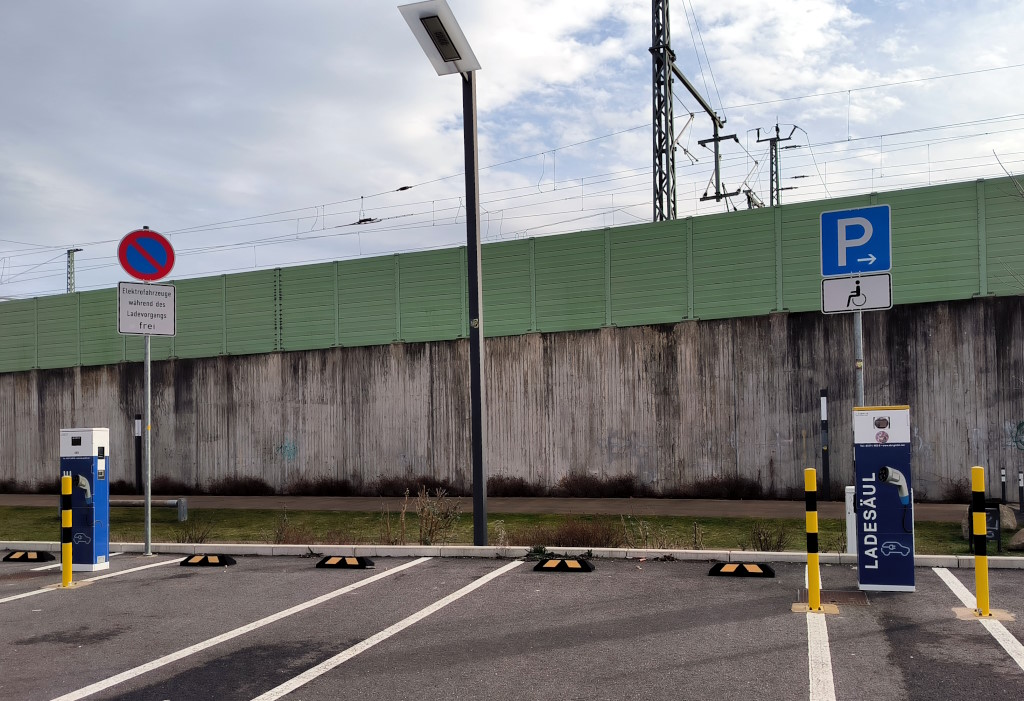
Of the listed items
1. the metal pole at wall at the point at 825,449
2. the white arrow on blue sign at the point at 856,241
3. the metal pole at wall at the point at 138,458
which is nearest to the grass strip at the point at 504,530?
the white arrow on blue sign at the point at 856,241

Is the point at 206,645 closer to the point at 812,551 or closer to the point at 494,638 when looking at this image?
the point at 494,638

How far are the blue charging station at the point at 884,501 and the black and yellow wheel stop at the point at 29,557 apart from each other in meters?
9.49

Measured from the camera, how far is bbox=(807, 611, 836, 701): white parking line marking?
5.11 metres

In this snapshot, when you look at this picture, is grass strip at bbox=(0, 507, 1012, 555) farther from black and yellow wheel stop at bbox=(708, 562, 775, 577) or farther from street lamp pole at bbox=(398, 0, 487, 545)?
black and yellow wheel stop at bbox=(708, 562, 775, 577)

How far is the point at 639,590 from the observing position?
8.10m

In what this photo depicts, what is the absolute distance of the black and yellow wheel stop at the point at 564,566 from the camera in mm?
9203

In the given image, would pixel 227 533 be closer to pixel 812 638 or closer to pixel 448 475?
pixel 448 475

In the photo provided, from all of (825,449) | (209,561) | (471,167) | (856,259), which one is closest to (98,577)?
(209,561)

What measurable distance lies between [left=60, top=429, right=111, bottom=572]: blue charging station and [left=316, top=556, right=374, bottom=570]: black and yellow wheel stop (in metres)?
2.50

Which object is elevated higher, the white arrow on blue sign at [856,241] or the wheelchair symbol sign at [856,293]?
the white arrow on blue sign at [856,241]

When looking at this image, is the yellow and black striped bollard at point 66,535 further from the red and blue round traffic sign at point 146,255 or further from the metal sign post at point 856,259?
the metal sign post at point 856,259

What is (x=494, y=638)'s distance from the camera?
6449 mm

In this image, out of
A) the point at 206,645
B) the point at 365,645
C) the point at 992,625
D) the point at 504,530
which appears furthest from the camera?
the point at 504,530

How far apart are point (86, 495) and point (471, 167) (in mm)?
5895
